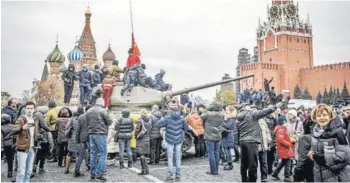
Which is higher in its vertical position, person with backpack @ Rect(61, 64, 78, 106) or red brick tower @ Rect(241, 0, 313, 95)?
red brick tower @ Rect(241, 0, 313, 95)

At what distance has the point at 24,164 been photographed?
235 inches

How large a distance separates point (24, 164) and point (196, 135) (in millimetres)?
5064

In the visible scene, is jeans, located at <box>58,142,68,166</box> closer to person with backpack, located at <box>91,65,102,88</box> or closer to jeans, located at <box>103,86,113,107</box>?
jeans, located at <box>103,86,113,107</box>

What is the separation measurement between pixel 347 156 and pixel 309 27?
97.0 m

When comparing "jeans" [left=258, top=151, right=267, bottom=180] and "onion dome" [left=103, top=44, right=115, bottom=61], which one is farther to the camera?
"onion dome" [left=103, top=44, right=115, bottom=61]

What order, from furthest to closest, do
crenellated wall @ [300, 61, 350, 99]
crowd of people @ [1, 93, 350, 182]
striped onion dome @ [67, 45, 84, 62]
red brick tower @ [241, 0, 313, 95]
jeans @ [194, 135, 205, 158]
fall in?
1. red brick tower @ [241, 0, 313, 95]
2. crenellated wall @ [300, 61, 350, 99]
3. striped onion dome @ [67, 45, 84, 62]
4. jeans @ [194, 135, 205, 158]
5. crowd of people @ [1, 93, 350, 182]

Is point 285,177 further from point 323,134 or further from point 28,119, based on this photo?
point 28,119

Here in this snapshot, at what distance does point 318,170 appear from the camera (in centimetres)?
448

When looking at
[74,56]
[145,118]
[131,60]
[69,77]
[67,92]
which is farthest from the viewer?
[74,56]

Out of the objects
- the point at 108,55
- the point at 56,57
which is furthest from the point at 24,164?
the point at 56,57

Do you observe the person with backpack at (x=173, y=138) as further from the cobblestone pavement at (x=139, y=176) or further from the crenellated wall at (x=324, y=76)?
the crenellated wall at (x=324, y=76)

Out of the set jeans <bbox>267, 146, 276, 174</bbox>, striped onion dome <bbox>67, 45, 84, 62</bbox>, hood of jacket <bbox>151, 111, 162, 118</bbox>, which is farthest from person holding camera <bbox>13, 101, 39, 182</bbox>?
striped onion dome <bbox>67, 45, 84, 62</bbox>

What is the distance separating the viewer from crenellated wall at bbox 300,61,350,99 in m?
81.3

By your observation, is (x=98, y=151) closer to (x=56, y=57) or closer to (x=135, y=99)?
(x=135, y=99)
